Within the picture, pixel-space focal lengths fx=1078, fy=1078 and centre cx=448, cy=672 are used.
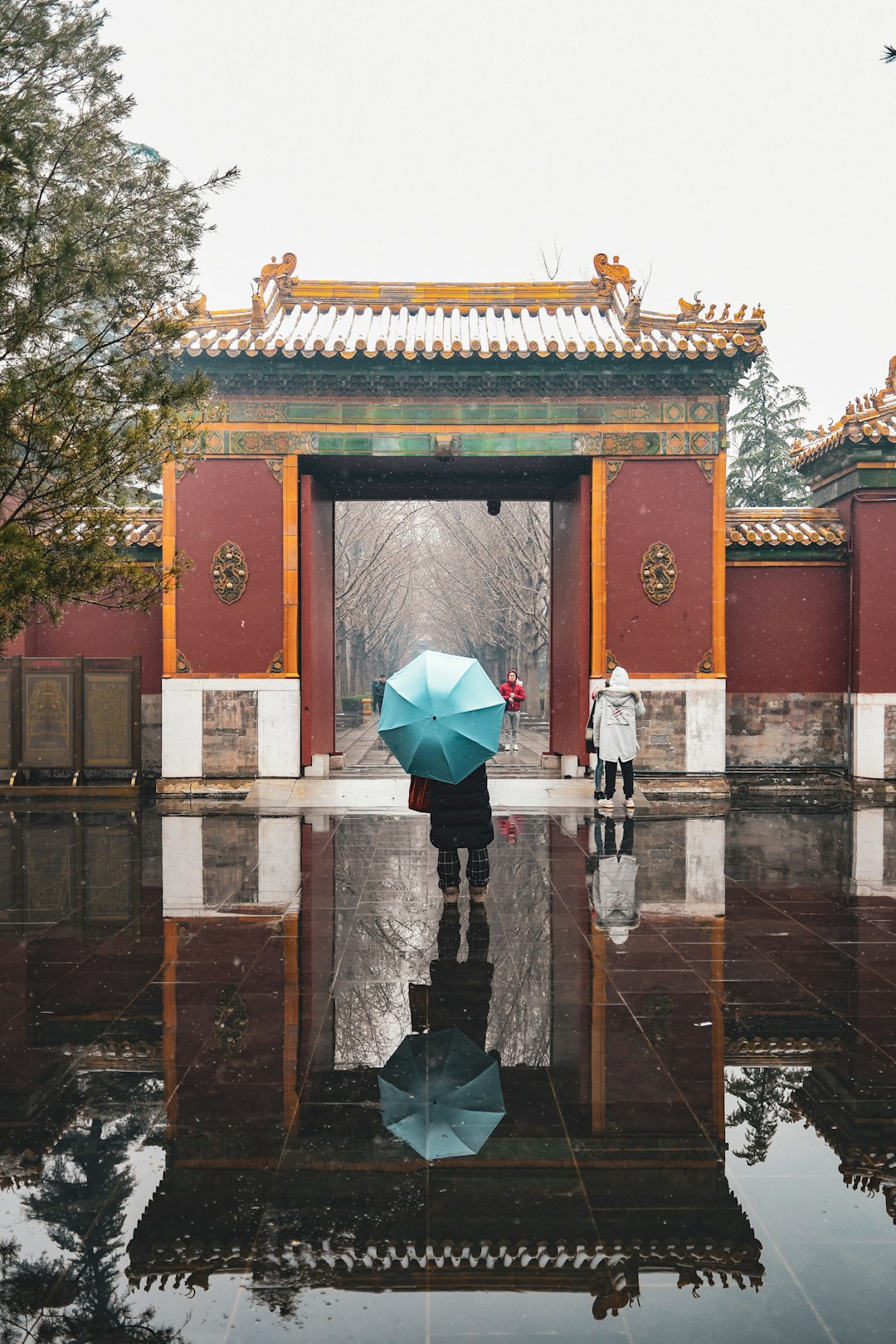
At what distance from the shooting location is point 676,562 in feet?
48.2

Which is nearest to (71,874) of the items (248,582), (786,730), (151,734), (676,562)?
(248,582)

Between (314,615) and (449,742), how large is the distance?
8.42 meters

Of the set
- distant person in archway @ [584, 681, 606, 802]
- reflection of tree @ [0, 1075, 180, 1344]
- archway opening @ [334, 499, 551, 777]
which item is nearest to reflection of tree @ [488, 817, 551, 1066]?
reflection of tree @ [0, 1075, 180, 1344]

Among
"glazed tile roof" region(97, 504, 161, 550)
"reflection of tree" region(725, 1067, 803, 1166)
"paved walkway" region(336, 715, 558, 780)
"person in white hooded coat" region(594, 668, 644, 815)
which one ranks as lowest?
"reflection of tree" region(725, 1067, 803, 1166)

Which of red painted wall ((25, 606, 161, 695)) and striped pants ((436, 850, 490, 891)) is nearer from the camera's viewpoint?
striped pants ((436, 850, 490, 891))

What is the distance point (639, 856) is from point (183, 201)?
22.4 ft

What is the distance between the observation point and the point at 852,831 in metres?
12.0

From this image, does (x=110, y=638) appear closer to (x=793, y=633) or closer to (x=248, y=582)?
(x=248, y=582)

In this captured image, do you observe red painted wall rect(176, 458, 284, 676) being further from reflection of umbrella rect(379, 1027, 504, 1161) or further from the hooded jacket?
reflection of umbrella rect(379, 1027, 504, 1161)

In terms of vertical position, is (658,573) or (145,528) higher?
(145,528)

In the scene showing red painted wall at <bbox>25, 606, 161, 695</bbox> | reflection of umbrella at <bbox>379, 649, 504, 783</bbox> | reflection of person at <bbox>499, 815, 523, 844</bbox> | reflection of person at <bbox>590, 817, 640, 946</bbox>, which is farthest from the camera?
red painted wall at <bbox>25, 606, 161, 695</bbox>

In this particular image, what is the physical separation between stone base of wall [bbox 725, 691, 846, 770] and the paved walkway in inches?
109

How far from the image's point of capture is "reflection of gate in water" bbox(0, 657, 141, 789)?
49.8 ft

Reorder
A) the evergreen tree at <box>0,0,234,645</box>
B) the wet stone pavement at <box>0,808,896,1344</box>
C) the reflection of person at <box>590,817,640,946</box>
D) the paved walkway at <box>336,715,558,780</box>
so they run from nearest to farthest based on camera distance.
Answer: the wet stone pavement at <box>0,808,896,1344</box> < the evergreen tree at <box>0,0,234,645</box> < the reflection of person at <box>590,817,640,946</box> < the paved walkway at <box>336,715,558,780</box>
